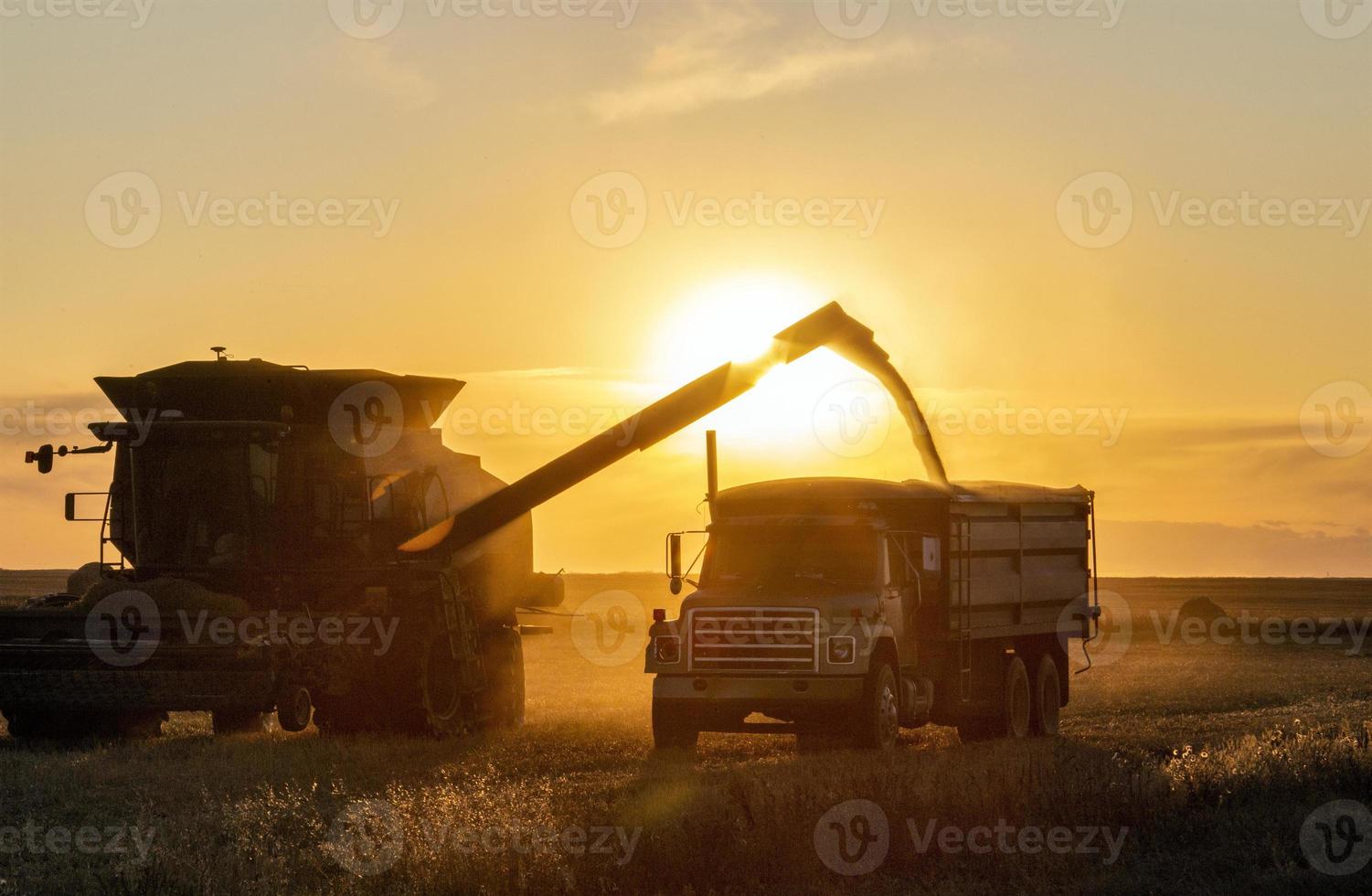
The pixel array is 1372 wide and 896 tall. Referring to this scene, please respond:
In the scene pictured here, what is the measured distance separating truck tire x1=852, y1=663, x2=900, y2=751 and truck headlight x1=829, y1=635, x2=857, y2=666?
0.42 metres

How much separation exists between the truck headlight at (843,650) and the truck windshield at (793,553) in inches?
37.9

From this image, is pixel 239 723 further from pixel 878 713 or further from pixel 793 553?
pixel 878 713

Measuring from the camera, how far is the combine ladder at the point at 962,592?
22.0 m

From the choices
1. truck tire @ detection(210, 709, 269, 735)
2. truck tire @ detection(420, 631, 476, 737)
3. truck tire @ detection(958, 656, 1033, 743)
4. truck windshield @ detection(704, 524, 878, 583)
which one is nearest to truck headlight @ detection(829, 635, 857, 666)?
truck windshield @ detection(704, 524, 878, 583)

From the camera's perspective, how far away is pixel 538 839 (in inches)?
480

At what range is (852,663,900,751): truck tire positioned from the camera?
19828 mm

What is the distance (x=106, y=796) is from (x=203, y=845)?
13.7ft

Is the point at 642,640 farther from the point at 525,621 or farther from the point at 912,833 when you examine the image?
the point at 912,833

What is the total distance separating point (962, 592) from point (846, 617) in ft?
9.45

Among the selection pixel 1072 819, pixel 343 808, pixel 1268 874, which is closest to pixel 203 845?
pixel 343 808

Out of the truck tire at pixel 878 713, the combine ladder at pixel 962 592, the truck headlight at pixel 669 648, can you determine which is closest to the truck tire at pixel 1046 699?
the combine ladder at pixel 962 592

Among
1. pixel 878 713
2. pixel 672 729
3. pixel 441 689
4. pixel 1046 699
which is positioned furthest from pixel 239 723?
pixel 1046 699

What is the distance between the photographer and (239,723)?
898 inches

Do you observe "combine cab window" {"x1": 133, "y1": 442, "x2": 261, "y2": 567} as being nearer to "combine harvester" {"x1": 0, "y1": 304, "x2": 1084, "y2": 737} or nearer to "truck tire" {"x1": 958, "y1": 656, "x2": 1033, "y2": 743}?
"combine harvester" {"x1": 0, "y1": 304, "x2": 1084, "y2": 737}
